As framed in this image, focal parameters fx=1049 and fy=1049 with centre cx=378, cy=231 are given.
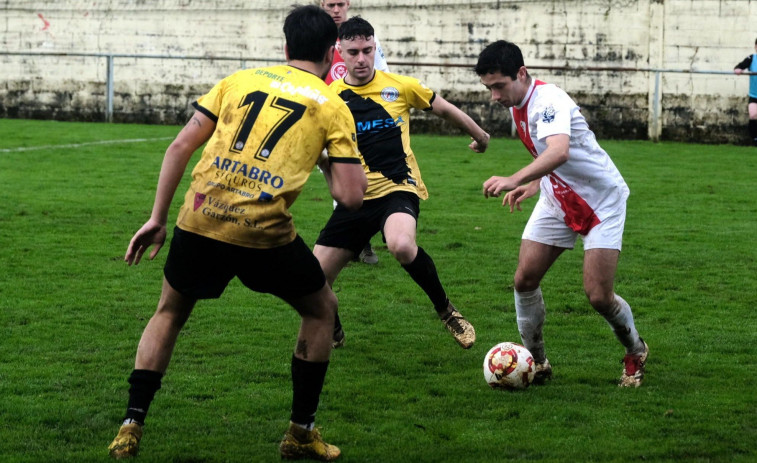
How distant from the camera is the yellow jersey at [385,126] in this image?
6.79 metres

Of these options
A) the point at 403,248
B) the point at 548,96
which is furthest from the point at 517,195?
the point at 403,248

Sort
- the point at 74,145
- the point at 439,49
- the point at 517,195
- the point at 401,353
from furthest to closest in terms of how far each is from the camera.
→ the point at 439,49
the point at 74,145
the point at 401,353
the point at 517,195

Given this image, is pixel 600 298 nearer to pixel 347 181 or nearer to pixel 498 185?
pixel 498 185

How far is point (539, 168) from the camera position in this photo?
5.28 meters

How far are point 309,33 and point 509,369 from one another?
7.69 feet

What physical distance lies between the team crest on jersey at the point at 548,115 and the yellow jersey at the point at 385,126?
1446 mm

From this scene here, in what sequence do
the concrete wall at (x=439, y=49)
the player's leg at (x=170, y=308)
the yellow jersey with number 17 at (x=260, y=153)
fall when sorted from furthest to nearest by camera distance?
the concrete wall at (x=439, y=49) < the player's leg at (x=170, y=308) < the yellow jersey with number 17 at (x=260, y=153)

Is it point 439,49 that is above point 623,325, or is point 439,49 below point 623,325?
above

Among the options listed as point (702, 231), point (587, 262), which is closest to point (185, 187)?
point (702, 231)

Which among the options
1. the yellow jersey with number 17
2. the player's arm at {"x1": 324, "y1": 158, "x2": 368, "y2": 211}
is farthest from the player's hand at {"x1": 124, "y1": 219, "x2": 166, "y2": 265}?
the player's arm at {"x1": 324, "y1": 158, "x2": 368, "y2": 211}

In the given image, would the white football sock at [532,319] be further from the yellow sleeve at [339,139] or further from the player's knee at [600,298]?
the yellow sleeve at [339,139]

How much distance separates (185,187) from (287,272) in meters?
10.3

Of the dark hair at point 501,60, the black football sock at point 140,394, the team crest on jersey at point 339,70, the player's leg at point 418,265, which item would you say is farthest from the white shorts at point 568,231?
the team crest on jersey at point 339,70

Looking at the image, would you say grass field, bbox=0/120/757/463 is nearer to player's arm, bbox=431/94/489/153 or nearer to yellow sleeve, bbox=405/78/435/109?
player's arm, bbox=431/94/489/153
